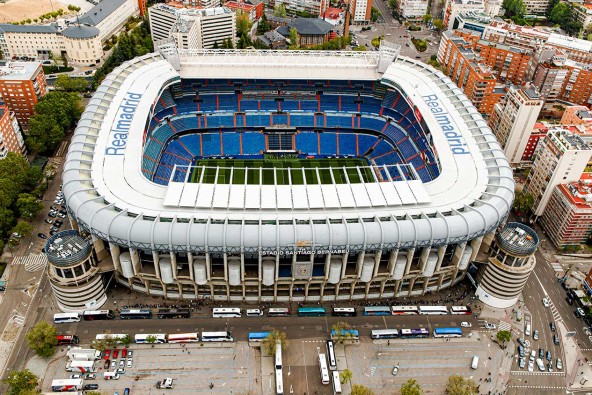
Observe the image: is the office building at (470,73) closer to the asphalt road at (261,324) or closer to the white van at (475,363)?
the asphalt road at (261,324)

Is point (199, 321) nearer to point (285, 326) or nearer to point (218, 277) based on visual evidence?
point (218, 277)

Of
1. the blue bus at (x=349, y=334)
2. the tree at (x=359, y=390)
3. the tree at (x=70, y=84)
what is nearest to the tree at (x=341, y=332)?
the blue bus at (x=349, y=334)

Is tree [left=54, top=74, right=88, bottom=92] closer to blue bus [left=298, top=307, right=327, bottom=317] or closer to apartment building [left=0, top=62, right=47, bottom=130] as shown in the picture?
apartment building [left=0, top=62, right=47, bottom=130]

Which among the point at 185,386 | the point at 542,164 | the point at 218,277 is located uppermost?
the point at 542,164

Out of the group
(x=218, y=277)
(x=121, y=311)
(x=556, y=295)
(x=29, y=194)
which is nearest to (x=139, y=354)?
(x=121, y=311)

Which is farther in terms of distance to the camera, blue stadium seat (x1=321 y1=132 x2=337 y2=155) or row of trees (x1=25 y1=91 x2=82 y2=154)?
blue stadium seat (x1=321 y1=132 x2=337 y2=155)

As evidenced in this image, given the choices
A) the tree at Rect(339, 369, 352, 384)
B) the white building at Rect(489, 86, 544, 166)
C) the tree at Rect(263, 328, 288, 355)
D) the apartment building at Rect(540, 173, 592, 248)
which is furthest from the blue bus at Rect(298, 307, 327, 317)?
the white building at Rect(489, 86, 544, 166)
